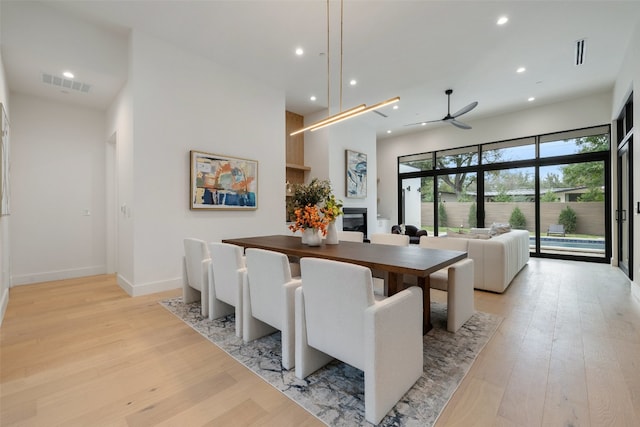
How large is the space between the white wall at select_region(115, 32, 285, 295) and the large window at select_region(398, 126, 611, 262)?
5585 mm

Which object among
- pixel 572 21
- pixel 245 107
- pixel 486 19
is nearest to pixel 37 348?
pixel 245 107

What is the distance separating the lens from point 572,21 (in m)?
3.43

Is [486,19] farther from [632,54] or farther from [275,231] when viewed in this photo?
[275,231]

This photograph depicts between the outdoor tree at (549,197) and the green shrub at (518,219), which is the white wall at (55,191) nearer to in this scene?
the green shrub at (518,219)

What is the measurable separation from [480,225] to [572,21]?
15.5 ft

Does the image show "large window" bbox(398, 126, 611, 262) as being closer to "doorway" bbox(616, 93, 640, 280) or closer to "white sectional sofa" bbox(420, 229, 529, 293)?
"doorway" bbox(616, 93, 640, 280)

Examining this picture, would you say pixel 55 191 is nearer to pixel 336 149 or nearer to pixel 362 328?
pixel 336 149

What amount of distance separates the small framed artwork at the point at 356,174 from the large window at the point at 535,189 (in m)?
2.14

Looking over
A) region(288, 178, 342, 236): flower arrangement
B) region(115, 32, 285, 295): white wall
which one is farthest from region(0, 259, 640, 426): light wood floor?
region(288, 178, 342, 236): flower arrangement

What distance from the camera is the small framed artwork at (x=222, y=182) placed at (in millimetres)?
4062

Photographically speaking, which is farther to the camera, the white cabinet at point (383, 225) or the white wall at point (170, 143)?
the white cabinet at point (383, 225)

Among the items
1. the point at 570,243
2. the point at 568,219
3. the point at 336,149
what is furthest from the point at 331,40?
the point at 570,243

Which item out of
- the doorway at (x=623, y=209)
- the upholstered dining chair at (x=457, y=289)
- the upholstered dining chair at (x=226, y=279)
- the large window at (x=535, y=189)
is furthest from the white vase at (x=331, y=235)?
the large window at (x=535, y=189)

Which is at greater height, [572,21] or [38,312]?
[572,21]
